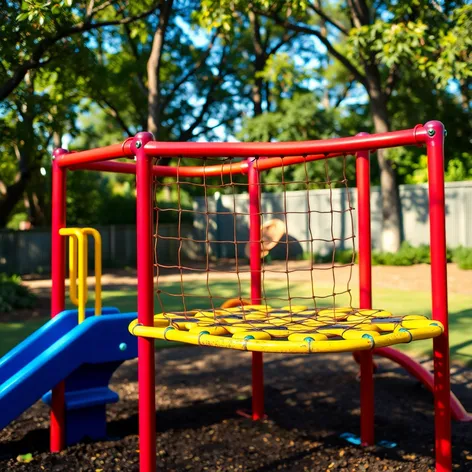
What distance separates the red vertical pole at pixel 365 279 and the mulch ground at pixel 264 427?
5.7 inches

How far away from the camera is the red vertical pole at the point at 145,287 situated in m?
2.68

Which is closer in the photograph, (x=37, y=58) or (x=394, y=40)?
(x=37, y=58)

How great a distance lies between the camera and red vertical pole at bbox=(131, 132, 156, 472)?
2680mm

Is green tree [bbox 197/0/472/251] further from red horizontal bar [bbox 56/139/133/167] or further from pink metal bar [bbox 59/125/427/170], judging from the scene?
pink metal bar [bbox 59/125/427/170]

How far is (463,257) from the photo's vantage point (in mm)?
12727

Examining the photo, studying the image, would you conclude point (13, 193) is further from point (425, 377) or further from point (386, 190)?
point (425, 377)

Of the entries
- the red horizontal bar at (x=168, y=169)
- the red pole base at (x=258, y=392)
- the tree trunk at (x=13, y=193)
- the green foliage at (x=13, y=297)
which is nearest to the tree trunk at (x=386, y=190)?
the tree trunk at (x=13, y=193)

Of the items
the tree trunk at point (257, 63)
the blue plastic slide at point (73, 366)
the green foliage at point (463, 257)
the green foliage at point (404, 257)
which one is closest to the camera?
the blue plastic slide at point (73, 366)

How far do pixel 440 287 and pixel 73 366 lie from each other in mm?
1930

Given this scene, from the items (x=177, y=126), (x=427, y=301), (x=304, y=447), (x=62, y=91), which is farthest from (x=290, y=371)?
(x=177, y=126)

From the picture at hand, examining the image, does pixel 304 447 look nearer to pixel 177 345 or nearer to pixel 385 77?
pixel 177 345

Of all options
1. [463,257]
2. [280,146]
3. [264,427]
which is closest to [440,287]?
[280,146]

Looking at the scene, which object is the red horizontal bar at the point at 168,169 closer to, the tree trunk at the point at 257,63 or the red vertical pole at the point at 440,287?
the red vertical pole at the point at 440,287

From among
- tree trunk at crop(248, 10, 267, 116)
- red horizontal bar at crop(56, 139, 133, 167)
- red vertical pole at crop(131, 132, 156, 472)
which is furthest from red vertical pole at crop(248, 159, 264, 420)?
tree trunk at crop(248, 10, 267, 116)
